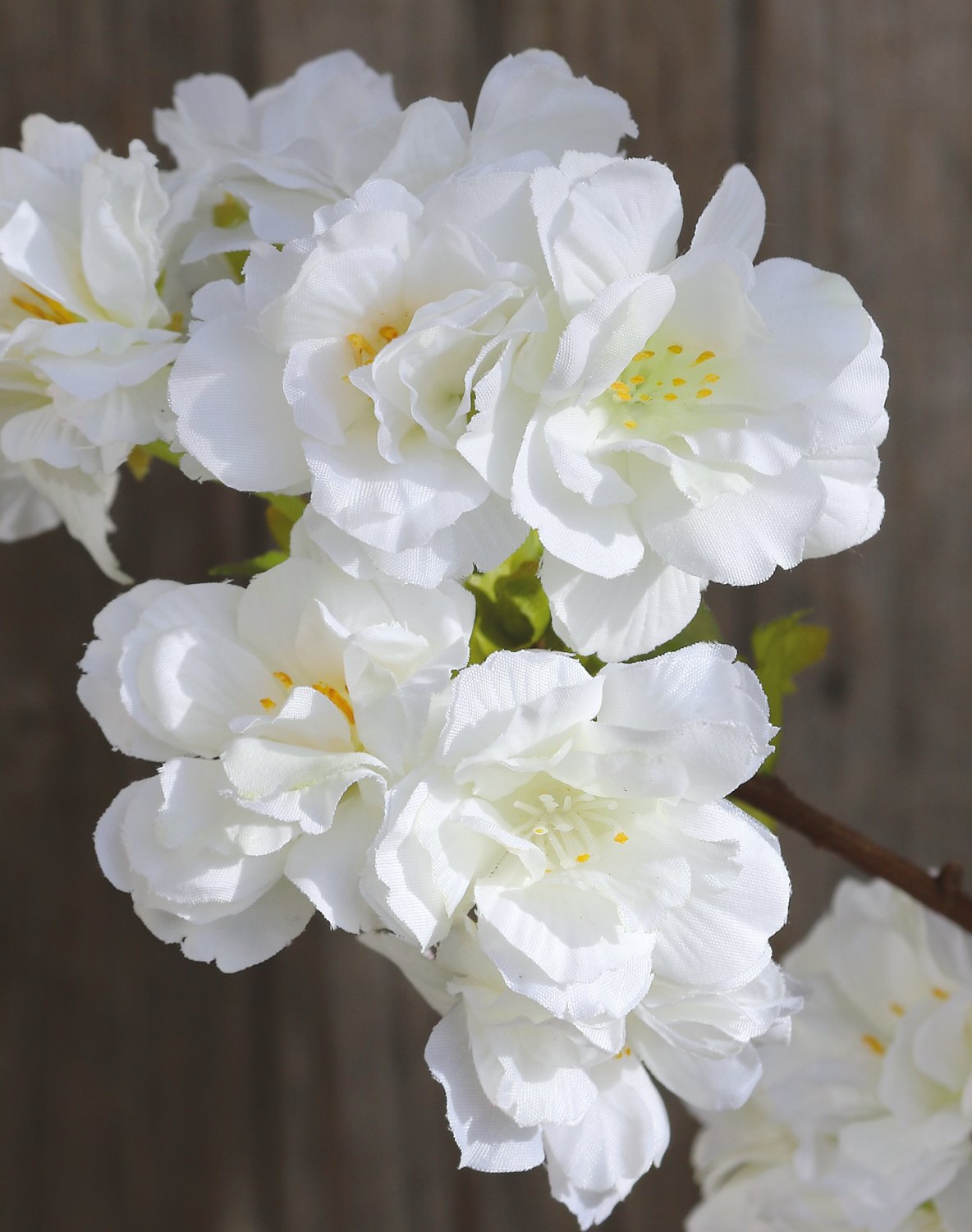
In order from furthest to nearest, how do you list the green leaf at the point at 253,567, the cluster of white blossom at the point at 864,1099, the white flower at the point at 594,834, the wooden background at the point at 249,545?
the wooden background at the point at 249,545
the cluster of white blossom at the point at 864,1099
the green leaf at the point at 253,567
the white flower at the point at 594,834

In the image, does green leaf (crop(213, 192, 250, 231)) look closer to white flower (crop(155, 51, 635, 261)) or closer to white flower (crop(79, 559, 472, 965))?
white flower (crop(155, 51, 635, 261))

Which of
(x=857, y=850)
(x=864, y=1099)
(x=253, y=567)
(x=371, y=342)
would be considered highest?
(x=371, y=342)

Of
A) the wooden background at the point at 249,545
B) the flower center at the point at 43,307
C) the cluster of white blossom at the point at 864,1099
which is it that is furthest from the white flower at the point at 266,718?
the wooden background at the point at 249,545

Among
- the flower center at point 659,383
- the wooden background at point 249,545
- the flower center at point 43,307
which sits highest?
the flower center at point 659,383

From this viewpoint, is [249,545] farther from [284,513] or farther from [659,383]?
[659,383]

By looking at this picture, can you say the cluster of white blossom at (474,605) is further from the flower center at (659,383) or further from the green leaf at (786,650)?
the green leaf at (786,650)

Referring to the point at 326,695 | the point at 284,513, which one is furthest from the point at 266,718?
the point at 284,513

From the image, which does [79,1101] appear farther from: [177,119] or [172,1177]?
[177,119]
